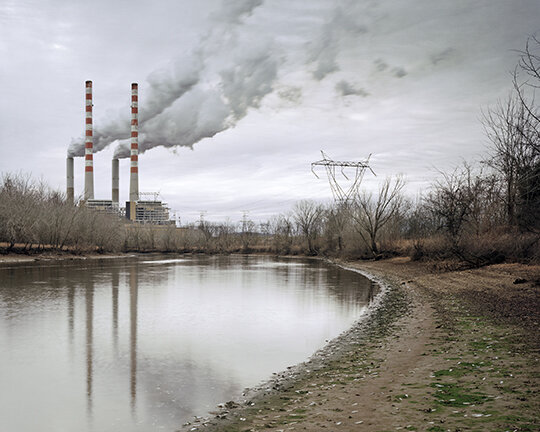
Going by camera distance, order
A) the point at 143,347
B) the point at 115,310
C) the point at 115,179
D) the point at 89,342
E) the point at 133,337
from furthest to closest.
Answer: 1. the point at 115,179
2. the point at 115,310
3. the point at 133,337
4. the point at 89,342
5. the point at 143,347

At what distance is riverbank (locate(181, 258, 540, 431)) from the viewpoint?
6199 mm

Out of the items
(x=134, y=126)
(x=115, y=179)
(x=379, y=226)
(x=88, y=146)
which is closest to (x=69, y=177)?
(x=115, y=179)

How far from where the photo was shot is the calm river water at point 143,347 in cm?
780

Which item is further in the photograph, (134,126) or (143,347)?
(134,126)

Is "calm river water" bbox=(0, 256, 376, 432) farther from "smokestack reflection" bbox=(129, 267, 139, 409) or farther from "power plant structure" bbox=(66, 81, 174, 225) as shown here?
"power plant structure" bbox=(66, 81, 174, 225)

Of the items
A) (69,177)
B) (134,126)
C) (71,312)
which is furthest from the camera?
(69,177)

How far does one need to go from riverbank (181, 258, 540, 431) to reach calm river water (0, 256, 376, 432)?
1.03 m

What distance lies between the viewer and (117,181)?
98625 mm

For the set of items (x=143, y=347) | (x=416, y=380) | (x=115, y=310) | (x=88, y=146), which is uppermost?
(x=88, y=146)

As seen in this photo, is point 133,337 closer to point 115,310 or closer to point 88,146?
point 115,310

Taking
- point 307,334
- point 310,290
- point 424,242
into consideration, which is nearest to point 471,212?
point 424,242

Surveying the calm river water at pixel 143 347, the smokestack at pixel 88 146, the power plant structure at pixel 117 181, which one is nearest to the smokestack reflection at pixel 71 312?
the calm river water at pixel 143 347

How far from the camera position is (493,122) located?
2786cm

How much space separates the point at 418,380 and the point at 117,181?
97.5 meters
